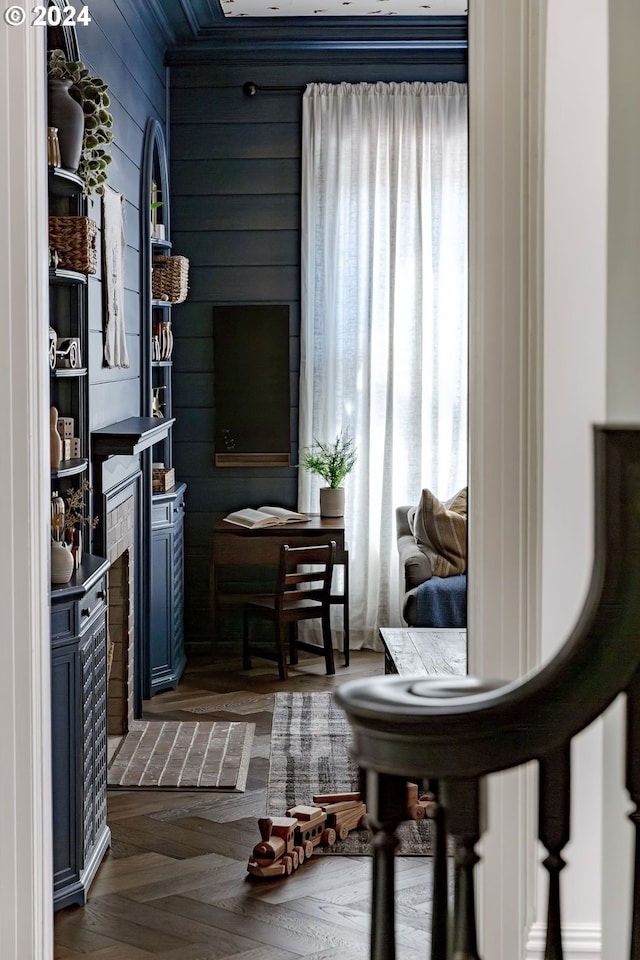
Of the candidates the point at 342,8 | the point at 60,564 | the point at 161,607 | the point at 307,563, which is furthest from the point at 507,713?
the point at 342,8

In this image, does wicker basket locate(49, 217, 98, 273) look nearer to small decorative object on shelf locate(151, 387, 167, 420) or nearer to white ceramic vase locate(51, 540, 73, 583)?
white ceramic vase locate(51, 540, 73, 583)

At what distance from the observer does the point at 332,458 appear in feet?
20.0

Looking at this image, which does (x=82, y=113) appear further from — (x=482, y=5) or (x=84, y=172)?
(x=482, y=5)

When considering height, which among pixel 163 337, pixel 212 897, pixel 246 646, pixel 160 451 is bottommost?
pixel 212 897

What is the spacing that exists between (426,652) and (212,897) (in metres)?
1.18

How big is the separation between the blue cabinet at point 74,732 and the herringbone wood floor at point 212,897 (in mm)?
114

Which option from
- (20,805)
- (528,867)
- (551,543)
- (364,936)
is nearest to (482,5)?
(551,543)

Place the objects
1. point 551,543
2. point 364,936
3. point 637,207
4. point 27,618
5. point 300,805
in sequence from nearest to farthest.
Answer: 1. point 637,207
2. point 551,543
3. point 27,618
4. point 364,936
5. point 300,805

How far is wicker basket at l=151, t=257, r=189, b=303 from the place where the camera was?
568cm

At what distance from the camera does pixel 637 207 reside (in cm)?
182

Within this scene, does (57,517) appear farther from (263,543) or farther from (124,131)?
(263,543)

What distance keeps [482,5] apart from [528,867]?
172 centimetres

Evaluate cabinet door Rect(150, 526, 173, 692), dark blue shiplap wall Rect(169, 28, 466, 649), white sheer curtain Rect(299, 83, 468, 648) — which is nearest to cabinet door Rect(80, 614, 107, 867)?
cabinet door Rect(150, 526, 173, 692)

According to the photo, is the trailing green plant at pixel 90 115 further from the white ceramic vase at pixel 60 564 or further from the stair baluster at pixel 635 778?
the stair baluster at pixel 635 778
